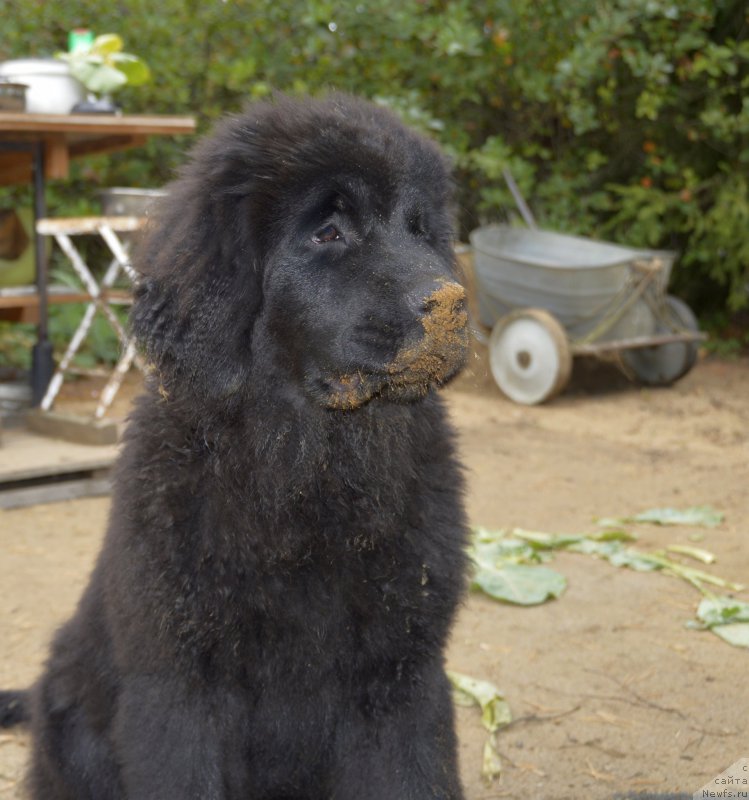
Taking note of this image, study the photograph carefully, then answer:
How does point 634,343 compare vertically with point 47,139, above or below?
below

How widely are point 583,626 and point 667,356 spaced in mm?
4526

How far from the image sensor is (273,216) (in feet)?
6.81

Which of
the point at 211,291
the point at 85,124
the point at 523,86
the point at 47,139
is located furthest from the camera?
the point at 523,86

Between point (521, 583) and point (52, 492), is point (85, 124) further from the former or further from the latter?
point (521, 583)

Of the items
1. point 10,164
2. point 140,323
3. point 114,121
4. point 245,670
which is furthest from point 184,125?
point 245,670

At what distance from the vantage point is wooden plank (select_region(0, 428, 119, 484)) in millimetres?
4891

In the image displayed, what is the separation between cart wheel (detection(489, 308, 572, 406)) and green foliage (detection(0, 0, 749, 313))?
4.64 ft

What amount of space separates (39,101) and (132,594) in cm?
436

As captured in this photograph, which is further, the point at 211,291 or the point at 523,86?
the point at 523,86

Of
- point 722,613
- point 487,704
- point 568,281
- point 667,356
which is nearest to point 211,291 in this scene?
point 487,704

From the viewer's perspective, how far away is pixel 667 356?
25.4 ft

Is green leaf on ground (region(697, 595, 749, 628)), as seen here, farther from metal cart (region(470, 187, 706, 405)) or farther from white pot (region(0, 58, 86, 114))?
white pot (region(0, 58, 86, 114))

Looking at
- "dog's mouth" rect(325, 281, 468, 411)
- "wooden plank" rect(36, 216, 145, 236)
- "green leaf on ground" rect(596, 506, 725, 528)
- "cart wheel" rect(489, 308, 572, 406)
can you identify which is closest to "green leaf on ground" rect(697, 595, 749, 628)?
"green leaf on ground" rect(596, 506, 725, 528)

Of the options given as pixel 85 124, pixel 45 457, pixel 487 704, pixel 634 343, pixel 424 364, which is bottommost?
pixel 45 457
